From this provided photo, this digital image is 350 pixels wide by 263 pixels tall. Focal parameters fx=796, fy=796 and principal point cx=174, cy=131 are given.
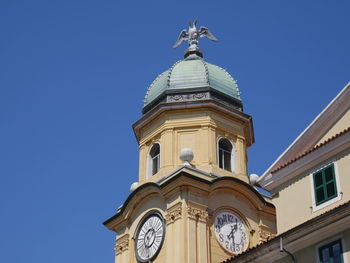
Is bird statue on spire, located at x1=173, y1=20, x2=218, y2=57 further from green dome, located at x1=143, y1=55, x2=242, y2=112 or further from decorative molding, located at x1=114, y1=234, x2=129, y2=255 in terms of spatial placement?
decorative molding, located at x1=114, y1=234, x2=129, y2=255

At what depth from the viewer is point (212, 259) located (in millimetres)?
34344

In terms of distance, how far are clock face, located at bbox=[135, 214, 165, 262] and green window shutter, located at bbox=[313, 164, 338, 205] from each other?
529 inches

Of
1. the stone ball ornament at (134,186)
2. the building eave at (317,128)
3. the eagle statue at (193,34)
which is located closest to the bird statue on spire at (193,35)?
the eagle statue at (193,34)

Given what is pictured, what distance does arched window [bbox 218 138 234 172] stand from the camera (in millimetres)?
38938

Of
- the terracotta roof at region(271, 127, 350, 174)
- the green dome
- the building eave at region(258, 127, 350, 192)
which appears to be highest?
the green dome

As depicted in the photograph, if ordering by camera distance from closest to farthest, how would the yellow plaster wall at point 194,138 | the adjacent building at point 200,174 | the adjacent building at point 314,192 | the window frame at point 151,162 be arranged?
the adjacent building at point 314,192 → the adjacent building at point 200,174 → the yellow plaster wall at point 194,138 → the window frame at point 151,162

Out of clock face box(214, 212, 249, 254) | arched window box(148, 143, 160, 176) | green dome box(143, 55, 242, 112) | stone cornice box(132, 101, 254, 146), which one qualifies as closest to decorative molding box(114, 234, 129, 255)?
arched window box(148, 143, 160, 176)

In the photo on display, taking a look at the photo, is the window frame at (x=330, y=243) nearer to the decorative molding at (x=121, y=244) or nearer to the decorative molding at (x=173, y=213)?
the decorative molding at (x=173, y=213)

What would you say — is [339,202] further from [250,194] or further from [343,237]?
[250,194]

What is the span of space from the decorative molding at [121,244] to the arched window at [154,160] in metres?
3.66

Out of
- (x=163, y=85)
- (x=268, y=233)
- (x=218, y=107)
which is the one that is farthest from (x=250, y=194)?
(x=163, y=85)

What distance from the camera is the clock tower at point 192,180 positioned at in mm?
35000

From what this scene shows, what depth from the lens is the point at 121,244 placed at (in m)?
37.4

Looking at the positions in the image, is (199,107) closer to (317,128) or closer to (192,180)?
(192,180)
